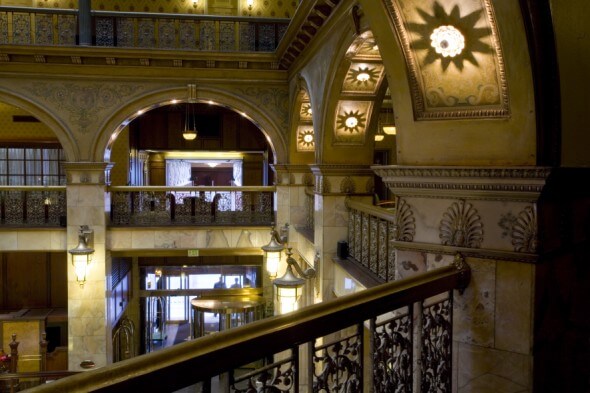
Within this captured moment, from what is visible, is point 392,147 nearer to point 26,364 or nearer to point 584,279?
point 26,364

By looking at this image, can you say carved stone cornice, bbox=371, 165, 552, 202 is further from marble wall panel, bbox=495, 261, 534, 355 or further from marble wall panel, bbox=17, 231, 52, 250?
marble wall panel, bbox=17, 231, 52, 250

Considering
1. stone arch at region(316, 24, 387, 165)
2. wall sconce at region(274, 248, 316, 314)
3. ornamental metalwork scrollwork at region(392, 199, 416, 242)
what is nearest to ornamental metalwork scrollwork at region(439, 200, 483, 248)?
ornamental metalwork scrollwork at region(392, 199, 416, 242)

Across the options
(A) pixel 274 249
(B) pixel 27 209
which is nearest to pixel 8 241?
(B) pixel 27 209

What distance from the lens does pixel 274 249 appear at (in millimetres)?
7902

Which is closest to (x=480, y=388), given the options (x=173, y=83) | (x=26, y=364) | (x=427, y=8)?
(x=427, y=8)

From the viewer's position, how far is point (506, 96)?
9.73 ft

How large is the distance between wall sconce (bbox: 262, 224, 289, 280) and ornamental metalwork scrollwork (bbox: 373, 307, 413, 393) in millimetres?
4895

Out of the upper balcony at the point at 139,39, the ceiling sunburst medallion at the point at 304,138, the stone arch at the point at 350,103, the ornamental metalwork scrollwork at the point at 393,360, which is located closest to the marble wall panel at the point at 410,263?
the ornamental metalwork scrollwork at the point at 393,360

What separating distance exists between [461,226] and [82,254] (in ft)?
29.5

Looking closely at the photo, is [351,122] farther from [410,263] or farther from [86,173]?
[86,173]

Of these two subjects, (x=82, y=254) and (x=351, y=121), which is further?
(x=82, y=254)

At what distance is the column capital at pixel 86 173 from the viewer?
36.3 ft

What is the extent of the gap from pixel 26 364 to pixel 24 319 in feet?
3.69

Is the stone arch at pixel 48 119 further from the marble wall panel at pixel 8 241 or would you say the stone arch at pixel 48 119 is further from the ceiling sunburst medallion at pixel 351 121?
the ceiling sunburst medallion at pixel 351 121
